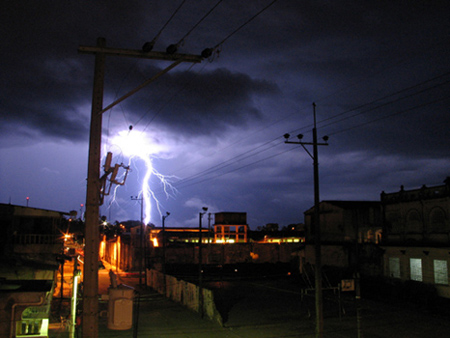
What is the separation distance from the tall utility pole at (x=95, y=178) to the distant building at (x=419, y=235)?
28711 mm

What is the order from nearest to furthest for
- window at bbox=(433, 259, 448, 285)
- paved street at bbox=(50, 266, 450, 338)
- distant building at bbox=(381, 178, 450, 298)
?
paved street at bbox=(50, 266, 450, 338) < window at bbox=(433, 259, 448, 285) < distant building at bbox=(381, 178, 450, 298)

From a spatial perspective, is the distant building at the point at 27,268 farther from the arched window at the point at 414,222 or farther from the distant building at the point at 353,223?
the distant building at the point at 353,223

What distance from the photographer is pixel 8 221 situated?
26.3m

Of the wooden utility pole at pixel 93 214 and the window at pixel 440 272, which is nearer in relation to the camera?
the wooden utility pole at pixel 93 214

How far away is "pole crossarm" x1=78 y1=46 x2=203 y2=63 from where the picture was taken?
8.46 meters

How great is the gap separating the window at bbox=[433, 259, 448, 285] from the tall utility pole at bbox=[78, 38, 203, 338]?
1144 inches

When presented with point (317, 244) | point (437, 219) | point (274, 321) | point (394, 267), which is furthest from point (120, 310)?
point (394, 267)

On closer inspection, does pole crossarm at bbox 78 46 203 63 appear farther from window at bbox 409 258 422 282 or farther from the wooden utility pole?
window at bbox 409 258 422 282

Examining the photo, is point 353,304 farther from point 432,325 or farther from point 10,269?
point 10,269

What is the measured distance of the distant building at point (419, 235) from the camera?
30.6 meters

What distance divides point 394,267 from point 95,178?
33.7 m

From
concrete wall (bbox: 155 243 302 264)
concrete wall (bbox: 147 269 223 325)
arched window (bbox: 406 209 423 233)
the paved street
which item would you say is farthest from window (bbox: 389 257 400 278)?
concrete wall (bbox: 147 269 223 325)

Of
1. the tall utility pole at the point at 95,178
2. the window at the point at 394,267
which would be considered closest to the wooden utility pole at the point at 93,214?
the tall utility pole at the point at 95,178

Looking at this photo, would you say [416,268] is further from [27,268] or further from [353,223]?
[27,268]
